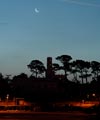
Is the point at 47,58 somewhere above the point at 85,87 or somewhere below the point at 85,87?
above

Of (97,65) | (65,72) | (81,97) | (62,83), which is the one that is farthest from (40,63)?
(81,97)

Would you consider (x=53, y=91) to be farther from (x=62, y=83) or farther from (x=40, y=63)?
(x=40, y=63)

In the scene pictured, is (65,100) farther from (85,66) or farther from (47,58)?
(85,66)

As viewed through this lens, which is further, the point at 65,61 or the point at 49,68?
the point at 65,61

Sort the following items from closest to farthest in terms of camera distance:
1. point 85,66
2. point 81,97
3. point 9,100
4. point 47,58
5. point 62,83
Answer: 1. point 9,100
2. point 81,97
3. point 62,83
4. point 47,58
5. point 85,66

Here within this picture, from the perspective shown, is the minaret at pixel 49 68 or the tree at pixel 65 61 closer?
the minaret at pixel 49 68

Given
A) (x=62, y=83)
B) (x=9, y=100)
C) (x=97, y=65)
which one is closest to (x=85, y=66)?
(x=97, y=65)

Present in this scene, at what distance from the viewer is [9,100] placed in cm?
8475

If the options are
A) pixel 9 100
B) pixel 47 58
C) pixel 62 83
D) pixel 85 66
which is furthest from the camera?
pixel 85 66

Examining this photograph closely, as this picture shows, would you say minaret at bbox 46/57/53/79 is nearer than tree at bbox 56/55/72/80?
Yes

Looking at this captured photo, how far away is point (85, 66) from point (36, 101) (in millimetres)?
43130

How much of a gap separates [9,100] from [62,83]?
25579 millimetres

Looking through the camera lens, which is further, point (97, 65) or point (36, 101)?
point (97, 65)

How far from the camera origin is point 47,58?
4601 inches
